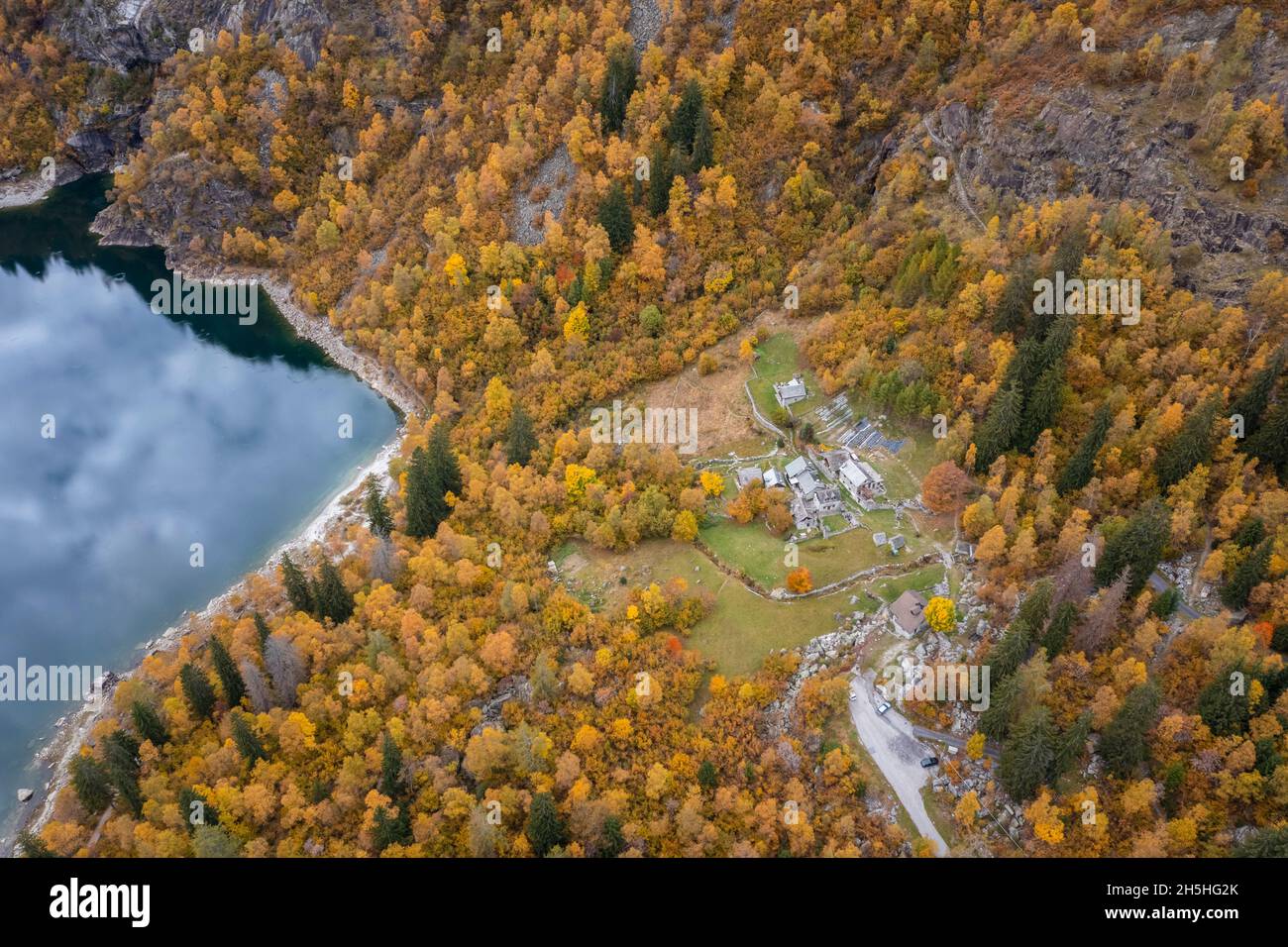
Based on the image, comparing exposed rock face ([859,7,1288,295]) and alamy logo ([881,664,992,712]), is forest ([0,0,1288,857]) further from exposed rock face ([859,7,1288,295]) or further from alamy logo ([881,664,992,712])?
alamy logo ([881,664,992,712])

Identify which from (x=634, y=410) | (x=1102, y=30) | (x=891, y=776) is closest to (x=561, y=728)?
(x=891, y=776)

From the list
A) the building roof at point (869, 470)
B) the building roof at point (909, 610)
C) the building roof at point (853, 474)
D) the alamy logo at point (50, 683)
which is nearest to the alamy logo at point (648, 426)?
the building roof at point (853, 474)

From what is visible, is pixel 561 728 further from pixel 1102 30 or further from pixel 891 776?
pixel 1102 30

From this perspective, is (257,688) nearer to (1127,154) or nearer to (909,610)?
(909,610)

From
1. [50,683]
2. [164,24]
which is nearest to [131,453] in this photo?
[50,683]

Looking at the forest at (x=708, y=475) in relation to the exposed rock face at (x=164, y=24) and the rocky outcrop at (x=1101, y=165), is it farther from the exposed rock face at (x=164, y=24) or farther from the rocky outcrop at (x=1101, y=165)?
the exposed rock face at (x=164, y=24)
